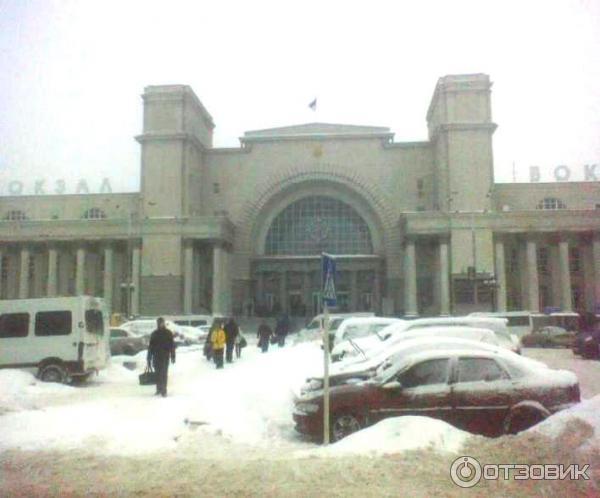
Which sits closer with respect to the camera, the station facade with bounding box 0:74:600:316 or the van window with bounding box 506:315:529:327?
the van window with bounding box 506:315:529:327

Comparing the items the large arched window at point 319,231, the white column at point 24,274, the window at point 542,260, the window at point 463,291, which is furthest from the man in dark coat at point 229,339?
the window at point 542,260

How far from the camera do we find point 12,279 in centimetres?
5697

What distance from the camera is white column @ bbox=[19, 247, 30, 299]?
5509 cm

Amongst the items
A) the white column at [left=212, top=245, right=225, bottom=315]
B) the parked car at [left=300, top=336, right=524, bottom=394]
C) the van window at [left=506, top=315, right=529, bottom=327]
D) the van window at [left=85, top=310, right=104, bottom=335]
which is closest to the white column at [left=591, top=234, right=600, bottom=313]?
the van window at [left=506, top=315, right=529, bottom=327]

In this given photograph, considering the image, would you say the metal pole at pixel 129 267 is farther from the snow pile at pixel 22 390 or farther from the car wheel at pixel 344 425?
the car wheel at pixel 344 425

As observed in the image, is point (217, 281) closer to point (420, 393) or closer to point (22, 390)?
point (22, 390)

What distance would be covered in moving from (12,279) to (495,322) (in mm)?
47195

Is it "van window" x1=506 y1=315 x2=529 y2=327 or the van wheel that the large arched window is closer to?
"van window" x1=506 y1=315 x2=529 y2=327

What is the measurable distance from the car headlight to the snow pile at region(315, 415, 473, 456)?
1.57 metres

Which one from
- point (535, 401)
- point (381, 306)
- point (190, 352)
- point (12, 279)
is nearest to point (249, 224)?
point (381, 306)

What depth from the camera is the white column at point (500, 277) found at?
5156 centimetres

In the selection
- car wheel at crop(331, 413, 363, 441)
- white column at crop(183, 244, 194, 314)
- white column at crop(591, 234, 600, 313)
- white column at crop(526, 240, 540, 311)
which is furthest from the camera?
white column at crop(183, 244, 194, 314)

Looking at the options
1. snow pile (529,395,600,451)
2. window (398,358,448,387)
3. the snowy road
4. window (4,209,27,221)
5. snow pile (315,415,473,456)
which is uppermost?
window (4,209,27,221)

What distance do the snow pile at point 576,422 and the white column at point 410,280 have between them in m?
46.8
